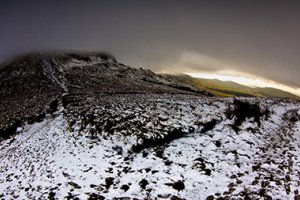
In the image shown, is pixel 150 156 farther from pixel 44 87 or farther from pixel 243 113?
pixel 44 87

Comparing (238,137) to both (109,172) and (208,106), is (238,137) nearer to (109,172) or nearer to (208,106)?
(208,106)

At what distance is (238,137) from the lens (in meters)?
17.8

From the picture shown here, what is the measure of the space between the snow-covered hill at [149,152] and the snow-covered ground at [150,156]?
54 millimetres

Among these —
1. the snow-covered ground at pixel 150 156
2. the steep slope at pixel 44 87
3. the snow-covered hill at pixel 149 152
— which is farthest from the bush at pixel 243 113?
the steep slope at pixel 44 87

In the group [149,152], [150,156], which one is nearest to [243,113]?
[149,152]

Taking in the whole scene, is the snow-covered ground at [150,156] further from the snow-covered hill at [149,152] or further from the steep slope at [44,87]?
the steep slope at [44,87]

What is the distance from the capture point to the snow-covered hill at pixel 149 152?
1224 centimetres

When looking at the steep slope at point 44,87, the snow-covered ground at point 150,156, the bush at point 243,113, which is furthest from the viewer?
the steep slope at point 44,87

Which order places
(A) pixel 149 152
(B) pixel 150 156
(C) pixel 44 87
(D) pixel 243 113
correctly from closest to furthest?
(B) pixel 150 156 → (A) pixel 149 152 → (D) pixel 243 113 → (C) pixel 44 87

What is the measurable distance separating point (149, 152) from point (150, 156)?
51cm

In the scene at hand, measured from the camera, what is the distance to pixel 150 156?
15.3 m

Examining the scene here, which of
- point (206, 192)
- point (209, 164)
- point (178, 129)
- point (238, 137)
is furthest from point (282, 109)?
point (206, 192)

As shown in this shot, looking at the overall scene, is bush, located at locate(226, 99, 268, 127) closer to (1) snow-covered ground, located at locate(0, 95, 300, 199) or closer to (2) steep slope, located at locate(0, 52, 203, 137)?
(1) snow-covered ground, located at locate(0, 95, 300, 199)

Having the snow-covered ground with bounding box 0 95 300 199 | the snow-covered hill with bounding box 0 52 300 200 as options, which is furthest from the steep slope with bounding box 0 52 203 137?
the snow-covered ground with bounding box 0 95 300 199
